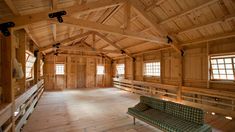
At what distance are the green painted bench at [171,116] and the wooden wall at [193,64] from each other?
2.73 m

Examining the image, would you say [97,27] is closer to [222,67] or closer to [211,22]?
[211,22]

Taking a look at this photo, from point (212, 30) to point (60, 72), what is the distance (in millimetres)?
10102

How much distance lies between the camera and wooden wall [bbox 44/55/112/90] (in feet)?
33.4

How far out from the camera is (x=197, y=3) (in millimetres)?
3855

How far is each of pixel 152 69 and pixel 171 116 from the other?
494 centimetres

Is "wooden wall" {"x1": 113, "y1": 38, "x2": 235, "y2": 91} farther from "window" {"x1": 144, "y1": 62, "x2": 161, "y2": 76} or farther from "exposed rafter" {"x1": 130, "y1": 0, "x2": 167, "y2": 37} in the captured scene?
"exposed rafter" {"x1": 130, "y1": 0, "x2": 167, "y2": 37}

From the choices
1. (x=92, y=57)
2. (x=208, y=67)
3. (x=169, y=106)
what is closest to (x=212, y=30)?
(x=208, y=67)

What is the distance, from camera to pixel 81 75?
11.3m

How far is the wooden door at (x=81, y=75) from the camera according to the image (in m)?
11.2

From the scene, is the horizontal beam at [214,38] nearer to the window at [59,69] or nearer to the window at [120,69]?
the window at [120,69]

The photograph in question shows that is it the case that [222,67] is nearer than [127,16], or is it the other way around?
[127,16]

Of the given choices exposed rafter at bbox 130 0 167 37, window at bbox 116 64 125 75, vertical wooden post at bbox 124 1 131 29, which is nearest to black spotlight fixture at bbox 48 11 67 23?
vertical wooden post at bbox 124 1 131 29

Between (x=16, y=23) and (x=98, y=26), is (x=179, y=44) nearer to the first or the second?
(x=98, y=26)

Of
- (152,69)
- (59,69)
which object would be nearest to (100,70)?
(59,69)
